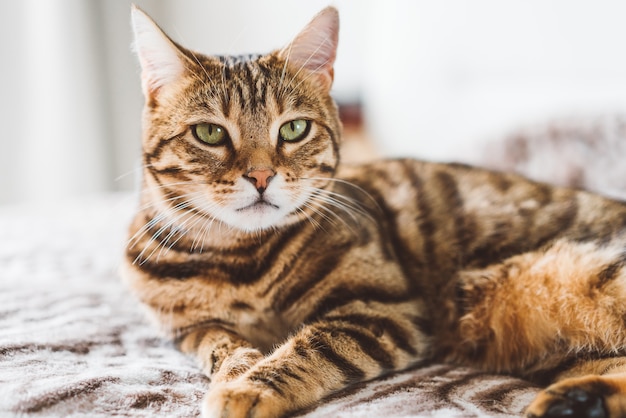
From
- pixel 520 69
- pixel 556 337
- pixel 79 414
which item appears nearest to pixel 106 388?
pixel 79 414

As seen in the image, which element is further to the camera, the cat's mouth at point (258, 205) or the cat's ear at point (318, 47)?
the cat's ear at point (318, 47)

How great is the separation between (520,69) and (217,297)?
5.65 feet

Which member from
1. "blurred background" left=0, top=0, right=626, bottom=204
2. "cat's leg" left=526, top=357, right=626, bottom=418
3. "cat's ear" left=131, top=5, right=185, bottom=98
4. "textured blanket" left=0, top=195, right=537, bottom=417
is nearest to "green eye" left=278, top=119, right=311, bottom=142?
"cat's ear" left=131, top=5, right=185, bottom=98

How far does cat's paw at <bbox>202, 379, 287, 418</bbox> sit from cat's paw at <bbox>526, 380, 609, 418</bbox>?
352mm

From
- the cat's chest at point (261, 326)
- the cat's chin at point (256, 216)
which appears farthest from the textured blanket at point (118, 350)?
the cat's chin at point (256, 216)

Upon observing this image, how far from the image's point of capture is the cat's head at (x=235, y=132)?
996mm

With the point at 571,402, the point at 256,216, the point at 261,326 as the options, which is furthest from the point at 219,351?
the point at 571,402

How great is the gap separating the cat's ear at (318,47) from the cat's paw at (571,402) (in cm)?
71

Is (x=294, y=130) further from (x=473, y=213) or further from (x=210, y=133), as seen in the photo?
(x=473, y=213)

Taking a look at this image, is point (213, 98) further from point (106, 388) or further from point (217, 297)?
point (106, 388)

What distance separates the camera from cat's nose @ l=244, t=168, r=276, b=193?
0.97 metres

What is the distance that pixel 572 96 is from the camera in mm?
1824

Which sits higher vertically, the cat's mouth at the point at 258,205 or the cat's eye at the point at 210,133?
the cat's eye at the point at 210,133

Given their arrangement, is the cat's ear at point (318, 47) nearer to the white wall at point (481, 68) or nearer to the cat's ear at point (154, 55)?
the cat's ear at point (154, 55)
